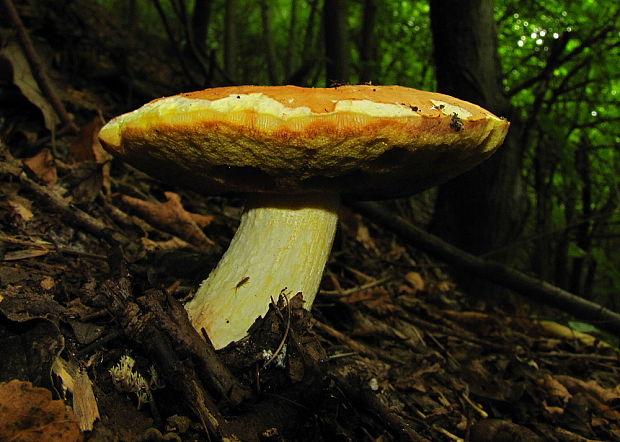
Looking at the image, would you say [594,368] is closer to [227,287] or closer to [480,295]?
[480,295]

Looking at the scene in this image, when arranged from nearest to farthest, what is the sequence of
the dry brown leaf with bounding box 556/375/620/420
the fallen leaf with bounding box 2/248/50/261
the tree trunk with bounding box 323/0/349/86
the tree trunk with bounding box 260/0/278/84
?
the fallen leaf with bounding box 2/248/50/261 < the dry brown leaf with bounding box 556/375/620/420 < the tree trunk with bounding box 323/0/349/86 < the tree trunk with bounding box 260/0/278/84

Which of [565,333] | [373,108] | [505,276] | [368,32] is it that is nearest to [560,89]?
[505,276]

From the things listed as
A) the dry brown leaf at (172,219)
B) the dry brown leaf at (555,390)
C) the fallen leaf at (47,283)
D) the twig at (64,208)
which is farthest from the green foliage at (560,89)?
the fallen leaf at (47,283)

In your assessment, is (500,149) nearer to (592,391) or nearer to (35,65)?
(592,391)

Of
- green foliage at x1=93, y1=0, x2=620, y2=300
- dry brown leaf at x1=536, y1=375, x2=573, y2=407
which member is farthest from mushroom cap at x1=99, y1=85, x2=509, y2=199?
green foliage at x1=93, y1=0, x2=620, y2=300

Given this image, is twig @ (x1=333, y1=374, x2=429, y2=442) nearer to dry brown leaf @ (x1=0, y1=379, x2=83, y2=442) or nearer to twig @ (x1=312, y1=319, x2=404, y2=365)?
twig @ (x1=312, y1=319, x2=404, y2=365)
